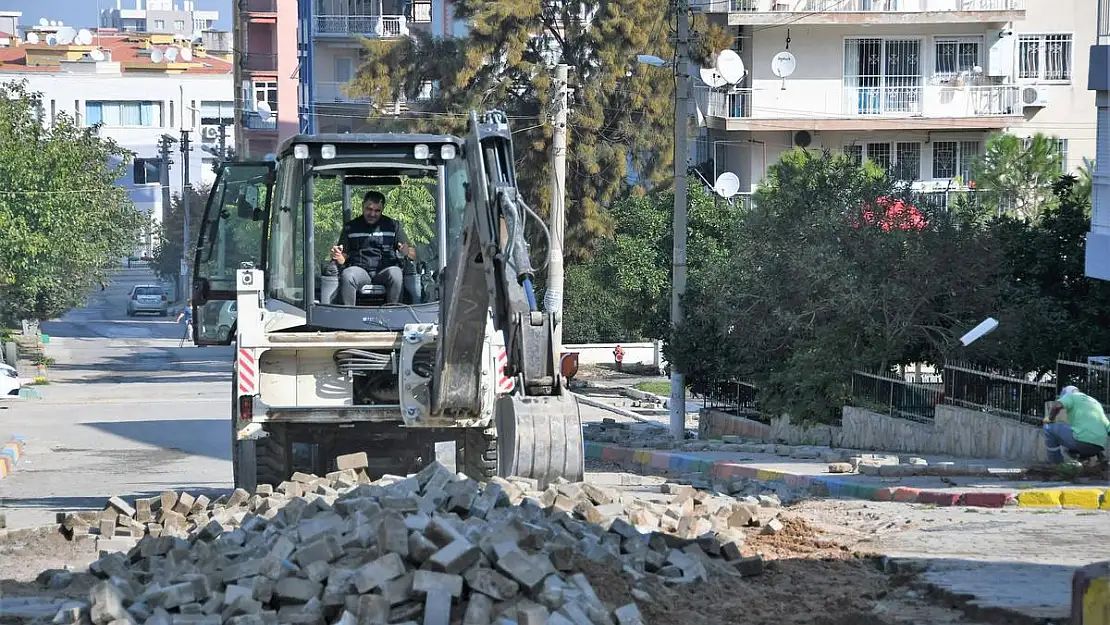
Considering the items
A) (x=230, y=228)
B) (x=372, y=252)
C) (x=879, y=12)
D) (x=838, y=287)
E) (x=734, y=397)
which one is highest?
(x=879, y=12)

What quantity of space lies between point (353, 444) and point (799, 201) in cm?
1148

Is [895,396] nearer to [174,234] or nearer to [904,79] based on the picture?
[904,79]

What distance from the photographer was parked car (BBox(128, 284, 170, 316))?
6862cm

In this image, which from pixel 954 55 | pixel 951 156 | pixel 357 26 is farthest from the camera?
pixel 357 26

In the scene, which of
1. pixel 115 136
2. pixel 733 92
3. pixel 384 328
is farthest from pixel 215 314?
pixel 115 136

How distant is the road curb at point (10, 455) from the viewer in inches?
757

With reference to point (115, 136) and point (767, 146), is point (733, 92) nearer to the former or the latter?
point (767, 146)

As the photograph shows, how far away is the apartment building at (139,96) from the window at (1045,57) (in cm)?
5374

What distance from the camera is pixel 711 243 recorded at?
1448 inches

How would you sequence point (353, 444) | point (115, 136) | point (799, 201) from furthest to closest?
point (115, 136), point (799, 201), point (353, 444)

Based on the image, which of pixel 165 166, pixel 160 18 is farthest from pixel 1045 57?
pixel 160 18

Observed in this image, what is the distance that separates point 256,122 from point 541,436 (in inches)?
2263

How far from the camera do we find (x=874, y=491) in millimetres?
14242

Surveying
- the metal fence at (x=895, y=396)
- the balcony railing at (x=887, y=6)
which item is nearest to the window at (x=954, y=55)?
the balcony railing at (x=887, y=6)
